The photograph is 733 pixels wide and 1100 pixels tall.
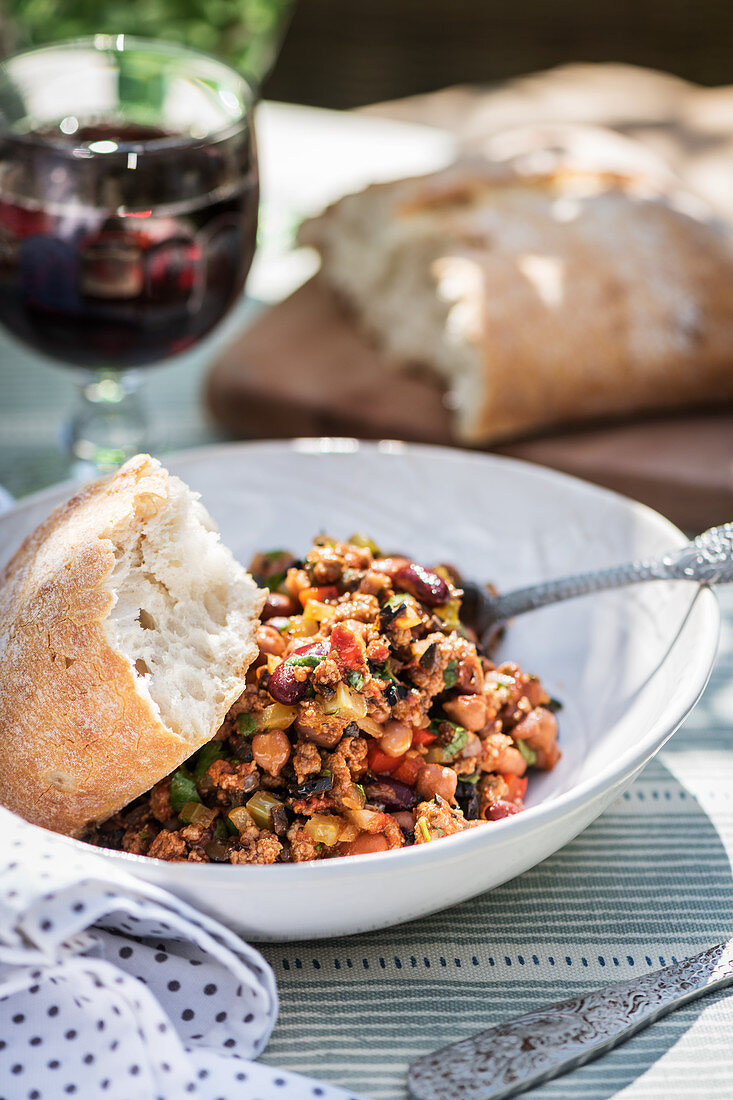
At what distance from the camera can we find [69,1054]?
1.68 metres

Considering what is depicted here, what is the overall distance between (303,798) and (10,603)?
0.64 m

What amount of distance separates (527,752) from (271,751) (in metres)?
0.58

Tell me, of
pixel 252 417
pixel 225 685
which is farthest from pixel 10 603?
pixel 252 417

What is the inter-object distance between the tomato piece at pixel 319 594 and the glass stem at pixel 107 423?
117cm

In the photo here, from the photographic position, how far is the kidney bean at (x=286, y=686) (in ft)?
6.46

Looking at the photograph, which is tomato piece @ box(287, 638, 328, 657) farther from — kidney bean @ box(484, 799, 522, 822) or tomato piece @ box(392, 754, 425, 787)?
kidney bean @ box(484, 799, 522, 822)

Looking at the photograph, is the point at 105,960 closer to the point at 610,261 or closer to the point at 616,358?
the point at 616,358

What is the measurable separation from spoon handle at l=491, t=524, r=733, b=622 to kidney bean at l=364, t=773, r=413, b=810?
619mm

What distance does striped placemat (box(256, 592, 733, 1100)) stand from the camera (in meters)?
1.75

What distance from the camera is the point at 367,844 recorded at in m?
1.95

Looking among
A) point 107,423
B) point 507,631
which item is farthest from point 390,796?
point 107,423

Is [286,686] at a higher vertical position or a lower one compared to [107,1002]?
higher

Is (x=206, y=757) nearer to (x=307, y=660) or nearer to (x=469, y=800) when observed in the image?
(x=307, y=660)

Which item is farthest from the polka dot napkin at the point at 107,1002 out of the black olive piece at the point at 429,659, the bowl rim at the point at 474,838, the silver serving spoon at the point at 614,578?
the silver serving spoon at the point at 614,578
